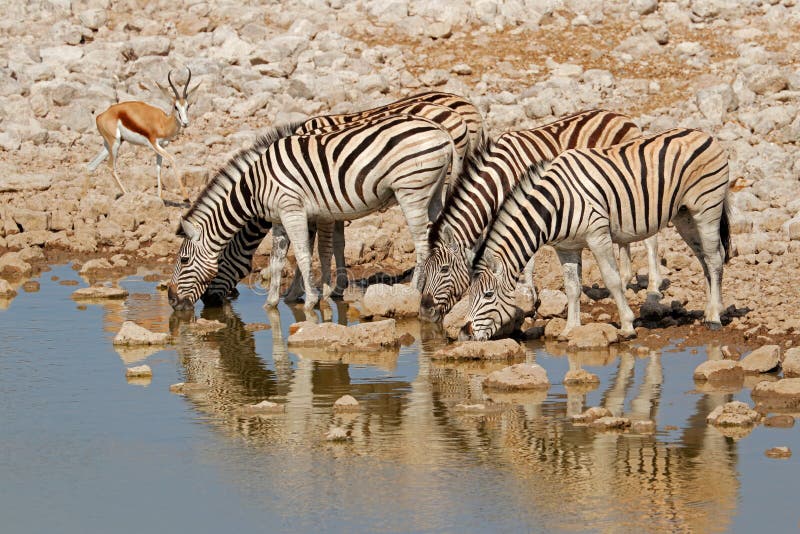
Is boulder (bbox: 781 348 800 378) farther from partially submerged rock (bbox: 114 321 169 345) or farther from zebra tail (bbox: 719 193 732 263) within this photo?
partially submerged rock (bbox: 114 321 169 345)

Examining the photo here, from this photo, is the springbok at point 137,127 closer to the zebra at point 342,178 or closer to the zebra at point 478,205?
the zebra at point 342,178

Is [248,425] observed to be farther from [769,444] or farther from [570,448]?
[769,444]

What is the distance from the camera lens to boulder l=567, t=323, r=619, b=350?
1236 cm

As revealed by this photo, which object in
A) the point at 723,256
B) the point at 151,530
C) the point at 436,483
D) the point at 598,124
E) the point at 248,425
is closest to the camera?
the point at 151,530

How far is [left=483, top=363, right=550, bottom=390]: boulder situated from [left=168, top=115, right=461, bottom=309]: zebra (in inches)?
140

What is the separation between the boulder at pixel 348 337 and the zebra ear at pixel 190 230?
258 cm

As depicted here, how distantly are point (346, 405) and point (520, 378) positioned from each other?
1.46 metres

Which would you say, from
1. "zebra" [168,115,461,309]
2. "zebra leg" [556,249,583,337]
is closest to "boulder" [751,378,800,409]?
"zebra leg" [556,249,583,337]

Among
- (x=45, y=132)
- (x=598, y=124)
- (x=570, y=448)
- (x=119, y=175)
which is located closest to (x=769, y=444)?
(x=570, y=448)

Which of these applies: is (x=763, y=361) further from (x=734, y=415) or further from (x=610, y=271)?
(x=610, y=271)

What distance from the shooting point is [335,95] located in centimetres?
2283

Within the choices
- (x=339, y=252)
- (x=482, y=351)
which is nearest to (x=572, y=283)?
(x=482, y=351)

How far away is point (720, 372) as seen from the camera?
1112 cm

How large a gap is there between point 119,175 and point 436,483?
13.9 m
